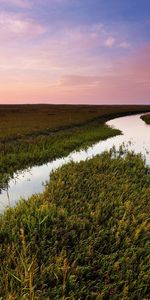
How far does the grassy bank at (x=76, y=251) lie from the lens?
4.71 meters

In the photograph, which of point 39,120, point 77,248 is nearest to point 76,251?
point 77,248

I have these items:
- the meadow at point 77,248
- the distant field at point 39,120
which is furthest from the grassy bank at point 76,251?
the distant field at point 39,120

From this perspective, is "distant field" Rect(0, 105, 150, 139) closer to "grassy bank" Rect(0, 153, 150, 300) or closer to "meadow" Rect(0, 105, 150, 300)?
"meadow" Rect(0, 105, 150, 300)

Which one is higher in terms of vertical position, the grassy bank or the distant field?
the distant field

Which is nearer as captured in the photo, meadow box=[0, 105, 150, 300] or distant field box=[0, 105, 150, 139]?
meadow box=[0, 105, 150, 300]

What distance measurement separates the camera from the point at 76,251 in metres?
5.62

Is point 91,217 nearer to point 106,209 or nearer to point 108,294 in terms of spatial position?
point 106,209

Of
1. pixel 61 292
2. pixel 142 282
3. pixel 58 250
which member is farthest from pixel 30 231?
pixel 142 282

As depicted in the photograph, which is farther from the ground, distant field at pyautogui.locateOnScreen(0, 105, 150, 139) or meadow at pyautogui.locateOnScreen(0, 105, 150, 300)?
distant field at pyautogui.locateOnScreen(0, 105, 150, 139)

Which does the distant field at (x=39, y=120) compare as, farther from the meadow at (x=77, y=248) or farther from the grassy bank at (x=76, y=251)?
the grassy bank at (x=76, y=251)

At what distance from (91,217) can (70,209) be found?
0.76 m

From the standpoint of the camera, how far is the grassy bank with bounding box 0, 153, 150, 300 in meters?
4.71

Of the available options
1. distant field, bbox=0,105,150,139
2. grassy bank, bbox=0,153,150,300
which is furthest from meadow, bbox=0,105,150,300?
distant field, bbox=0,105,150,139

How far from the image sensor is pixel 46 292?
4488mm
